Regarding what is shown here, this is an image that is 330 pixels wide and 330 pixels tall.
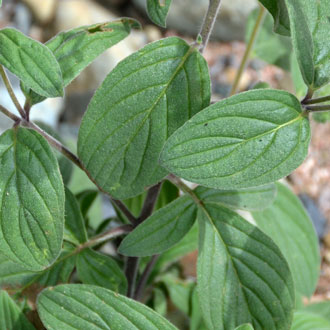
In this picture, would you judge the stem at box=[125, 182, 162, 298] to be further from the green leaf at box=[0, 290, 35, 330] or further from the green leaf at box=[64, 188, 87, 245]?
the green leaf at box=[0, 290, 35, 330]

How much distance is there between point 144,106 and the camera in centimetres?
87

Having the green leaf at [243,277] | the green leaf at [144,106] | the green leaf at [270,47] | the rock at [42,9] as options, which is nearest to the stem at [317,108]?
the green leaf at [144,106]

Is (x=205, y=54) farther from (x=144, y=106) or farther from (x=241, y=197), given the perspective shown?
(x=144, y=106)

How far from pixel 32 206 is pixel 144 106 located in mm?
210

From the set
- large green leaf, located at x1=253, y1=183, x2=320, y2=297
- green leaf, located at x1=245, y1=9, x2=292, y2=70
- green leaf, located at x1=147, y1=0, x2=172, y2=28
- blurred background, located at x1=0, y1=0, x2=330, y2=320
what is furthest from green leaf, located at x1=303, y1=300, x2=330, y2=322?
green leaf, located at x1=147, y1=0, x2=172, y2=28

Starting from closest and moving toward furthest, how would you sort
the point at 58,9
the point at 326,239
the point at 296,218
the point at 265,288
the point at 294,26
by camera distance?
the point at 294,26 → the point at 265,288 → the point at 296,218 → the point at 326,239 → the point at 58,9

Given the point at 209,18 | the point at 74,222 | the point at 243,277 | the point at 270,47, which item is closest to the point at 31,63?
the point at 209,18

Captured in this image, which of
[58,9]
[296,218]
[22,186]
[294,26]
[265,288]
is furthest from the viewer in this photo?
[58,9]

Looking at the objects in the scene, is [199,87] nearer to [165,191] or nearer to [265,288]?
[265,288]

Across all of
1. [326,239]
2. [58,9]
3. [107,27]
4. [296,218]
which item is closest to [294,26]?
[107,27]

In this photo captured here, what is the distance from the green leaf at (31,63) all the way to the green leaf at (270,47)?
670mm

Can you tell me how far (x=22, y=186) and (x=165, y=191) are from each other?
1.62 ft

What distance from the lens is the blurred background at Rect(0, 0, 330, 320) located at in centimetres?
216

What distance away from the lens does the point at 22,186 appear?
87 centimetres
